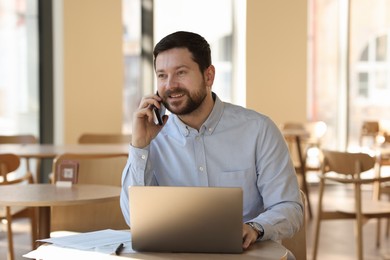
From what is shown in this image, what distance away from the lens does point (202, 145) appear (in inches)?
98.7

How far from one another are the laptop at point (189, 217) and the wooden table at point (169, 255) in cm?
2

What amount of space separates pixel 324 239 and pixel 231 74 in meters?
3.62

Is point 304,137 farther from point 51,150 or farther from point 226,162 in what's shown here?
point 226,162

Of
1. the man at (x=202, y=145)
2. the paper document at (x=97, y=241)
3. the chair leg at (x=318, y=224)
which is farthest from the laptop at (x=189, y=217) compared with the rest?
the chair leg at (x=318, y=224)

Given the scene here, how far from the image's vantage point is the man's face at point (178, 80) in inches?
93.5

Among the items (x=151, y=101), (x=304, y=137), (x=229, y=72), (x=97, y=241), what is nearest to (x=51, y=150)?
(x=304, y=137)

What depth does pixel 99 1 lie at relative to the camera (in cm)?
787

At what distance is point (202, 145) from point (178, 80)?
10.1 inches

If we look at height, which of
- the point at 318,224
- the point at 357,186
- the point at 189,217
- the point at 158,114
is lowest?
the point at 318,224

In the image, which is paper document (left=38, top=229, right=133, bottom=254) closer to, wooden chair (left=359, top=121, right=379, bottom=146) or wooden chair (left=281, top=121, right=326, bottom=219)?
wooden chair (left=281, top=121, right=326, bottom=219)

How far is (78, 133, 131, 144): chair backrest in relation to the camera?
651 centimetres

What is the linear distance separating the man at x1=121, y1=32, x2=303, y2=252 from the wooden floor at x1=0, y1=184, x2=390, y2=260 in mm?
2706

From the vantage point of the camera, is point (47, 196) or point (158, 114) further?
point (47, 196)

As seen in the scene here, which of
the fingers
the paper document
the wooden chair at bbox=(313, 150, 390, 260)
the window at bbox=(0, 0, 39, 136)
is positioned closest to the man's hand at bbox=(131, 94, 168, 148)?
the fingers
